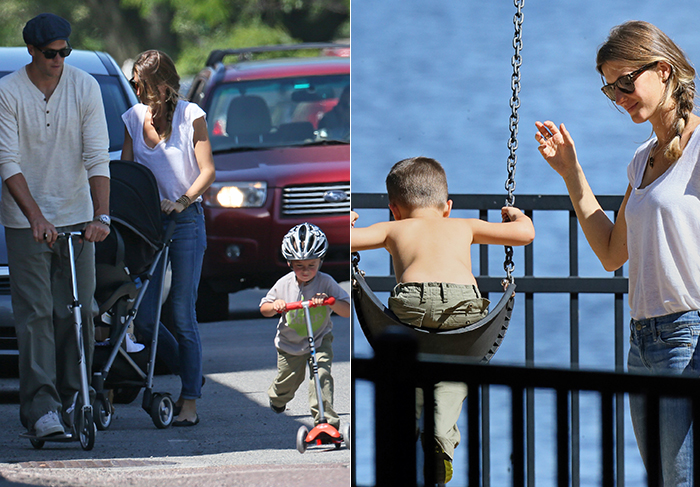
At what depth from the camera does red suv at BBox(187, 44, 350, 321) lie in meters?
3.83

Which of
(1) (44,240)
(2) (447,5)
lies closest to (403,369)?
(1) (44,240)

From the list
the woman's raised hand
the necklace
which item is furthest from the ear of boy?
the necklace

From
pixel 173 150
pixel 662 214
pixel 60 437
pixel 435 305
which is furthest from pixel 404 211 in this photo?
pixel 60 437

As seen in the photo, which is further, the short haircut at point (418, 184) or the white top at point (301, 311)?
the short haircut at point (418, 184)

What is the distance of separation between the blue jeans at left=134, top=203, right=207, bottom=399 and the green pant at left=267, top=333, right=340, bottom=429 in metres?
0.44

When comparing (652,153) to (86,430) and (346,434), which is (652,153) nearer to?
(346,434)

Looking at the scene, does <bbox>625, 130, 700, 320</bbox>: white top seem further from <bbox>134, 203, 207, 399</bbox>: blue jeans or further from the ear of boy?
<bbox>134, 203, 207, 399</bbox>: blue jeans

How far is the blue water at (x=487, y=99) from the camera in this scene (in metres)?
8.90

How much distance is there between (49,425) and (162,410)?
1.47 ft

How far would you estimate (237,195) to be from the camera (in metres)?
3.96

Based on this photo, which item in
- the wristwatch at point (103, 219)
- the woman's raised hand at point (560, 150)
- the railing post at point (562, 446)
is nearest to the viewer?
the railing post at point (562, 446)

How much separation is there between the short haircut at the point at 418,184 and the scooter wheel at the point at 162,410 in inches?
49.0

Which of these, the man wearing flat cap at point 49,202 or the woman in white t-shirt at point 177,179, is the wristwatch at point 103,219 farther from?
the woman in white t-shirt at point 177,179

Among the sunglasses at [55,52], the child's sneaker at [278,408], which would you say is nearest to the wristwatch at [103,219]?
the sunglasses at [55,52]
